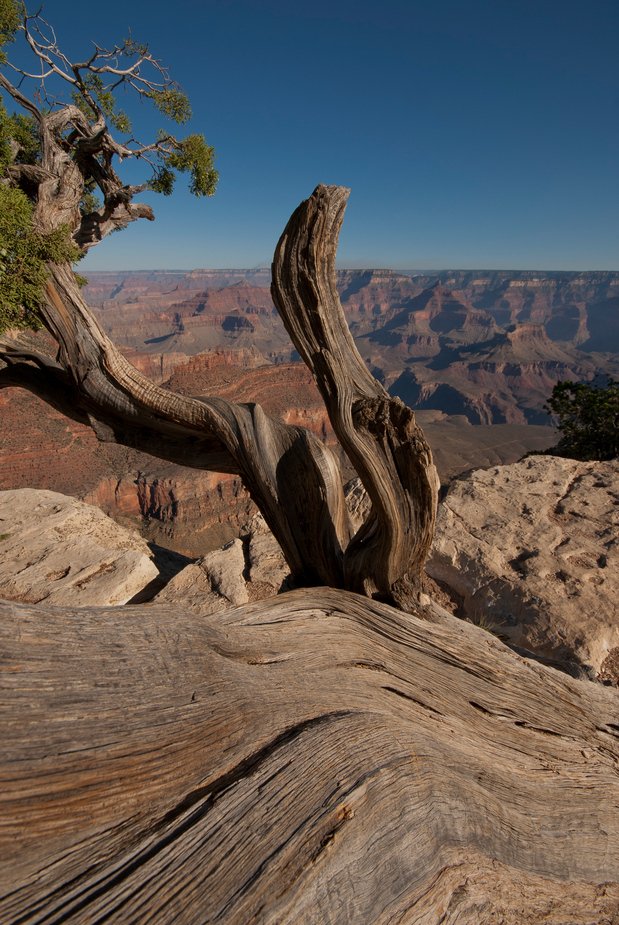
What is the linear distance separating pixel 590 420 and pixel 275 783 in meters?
13.3

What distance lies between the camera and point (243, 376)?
72188 mm

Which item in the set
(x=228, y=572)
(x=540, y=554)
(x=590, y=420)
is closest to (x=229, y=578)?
(x=228, y=572)

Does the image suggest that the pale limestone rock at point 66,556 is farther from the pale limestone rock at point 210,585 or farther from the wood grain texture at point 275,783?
the wood grain texture at point 275,783

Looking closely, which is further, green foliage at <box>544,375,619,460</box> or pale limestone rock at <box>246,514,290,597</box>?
green foliage at <box>544,375,619,460</box>

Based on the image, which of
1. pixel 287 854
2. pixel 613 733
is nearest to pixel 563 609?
pixel 613 733

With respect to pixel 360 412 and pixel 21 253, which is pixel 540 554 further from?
pixel 21 253

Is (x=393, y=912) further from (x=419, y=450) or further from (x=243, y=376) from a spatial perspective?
(x=243, y=376)

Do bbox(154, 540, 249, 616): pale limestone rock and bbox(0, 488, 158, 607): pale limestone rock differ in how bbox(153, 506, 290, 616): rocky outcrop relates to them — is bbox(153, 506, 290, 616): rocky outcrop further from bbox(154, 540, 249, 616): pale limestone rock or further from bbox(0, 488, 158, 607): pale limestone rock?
bbox(0, 488, 158, 607): pale limestone rock

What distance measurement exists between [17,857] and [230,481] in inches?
2231

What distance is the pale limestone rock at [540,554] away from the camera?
517cm

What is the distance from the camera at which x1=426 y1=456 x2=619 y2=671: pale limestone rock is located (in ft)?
17.0

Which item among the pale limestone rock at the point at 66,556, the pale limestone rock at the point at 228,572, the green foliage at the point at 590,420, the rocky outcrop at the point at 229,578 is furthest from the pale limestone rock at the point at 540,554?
the pale limestone rock at the point at 66,556

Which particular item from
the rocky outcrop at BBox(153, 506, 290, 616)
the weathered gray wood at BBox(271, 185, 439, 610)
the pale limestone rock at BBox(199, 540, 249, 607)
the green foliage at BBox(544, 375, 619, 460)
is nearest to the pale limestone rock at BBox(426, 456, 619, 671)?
the rocky outcrop at BBox(153, 506, 290, 616)

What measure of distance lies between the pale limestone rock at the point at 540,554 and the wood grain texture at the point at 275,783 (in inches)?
90.6
